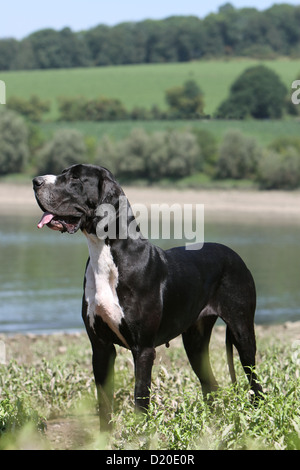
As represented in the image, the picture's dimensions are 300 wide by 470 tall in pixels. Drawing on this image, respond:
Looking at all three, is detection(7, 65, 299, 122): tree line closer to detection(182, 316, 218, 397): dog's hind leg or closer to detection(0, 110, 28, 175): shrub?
detection(0, 110, 28, 175): shrub

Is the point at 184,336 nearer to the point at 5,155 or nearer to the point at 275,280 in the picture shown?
the point at 275,280

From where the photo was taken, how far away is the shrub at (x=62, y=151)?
6664 centimetres

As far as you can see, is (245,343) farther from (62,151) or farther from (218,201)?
(62,151)

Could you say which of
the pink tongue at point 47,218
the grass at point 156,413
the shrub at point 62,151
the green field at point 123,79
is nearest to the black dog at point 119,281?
the pink tongue at point 47,218

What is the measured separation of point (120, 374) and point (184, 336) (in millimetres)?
1237

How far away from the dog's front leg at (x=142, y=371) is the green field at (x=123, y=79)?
2629 inches

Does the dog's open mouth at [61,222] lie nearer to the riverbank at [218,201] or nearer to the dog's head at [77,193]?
the dog's head at [77,193]

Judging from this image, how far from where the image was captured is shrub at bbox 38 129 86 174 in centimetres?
6664

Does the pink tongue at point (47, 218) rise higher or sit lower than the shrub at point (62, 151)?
higher

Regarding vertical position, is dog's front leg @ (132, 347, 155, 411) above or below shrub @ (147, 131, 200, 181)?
above

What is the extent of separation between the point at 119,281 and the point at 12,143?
65.0m

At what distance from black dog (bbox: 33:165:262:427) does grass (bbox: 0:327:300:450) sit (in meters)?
0.26

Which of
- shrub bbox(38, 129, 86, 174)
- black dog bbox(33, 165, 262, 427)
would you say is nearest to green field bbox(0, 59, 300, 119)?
shrub bbox(38, 129, 86, 174)
